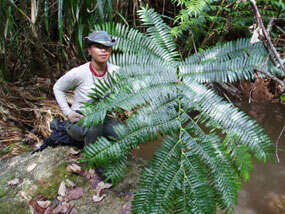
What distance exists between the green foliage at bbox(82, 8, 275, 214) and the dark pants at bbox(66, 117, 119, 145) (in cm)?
72

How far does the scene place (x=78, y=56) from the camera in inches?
138

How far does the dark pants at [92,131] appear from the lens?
2.03 meters

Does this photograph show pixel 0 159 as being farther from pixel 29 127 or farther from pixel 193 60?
pixel 193 60

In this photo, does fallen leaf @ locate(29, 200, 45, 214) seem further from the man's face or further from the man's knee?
the man's face

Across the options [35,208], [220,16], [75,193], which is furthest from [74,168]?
[220,16]

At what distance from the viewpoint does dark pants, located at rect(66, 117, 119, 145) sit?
79.8 inches

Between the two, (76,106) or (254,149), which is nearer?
(254,149)

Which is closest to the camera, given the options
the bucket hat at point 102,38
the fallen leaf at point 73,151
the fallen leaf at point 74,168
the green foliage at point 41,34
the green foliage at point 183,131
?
the green foliage at point 183,131

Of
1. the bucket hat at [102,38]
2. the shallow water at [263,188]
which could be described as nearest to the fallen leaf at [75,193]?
the shallow water at [263,188]

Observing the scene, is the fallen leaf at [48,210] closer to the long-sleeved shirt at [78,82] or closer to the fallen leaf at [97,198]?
the fallen leaf at [97,198]

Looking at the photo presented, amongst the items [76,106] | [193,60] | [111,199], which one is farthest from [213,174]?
[76,106]

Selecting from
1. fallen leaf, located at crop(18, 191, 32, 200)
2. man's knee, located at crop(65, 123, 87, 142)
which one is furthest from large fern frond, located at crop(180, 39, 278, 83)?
fallen leaf, located at crop(18, 191, 32, 200)

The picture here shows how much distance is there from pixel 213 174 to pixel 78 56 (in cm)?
295

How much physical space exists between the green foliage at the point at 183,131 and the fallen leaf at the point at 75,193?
991 millimetres
